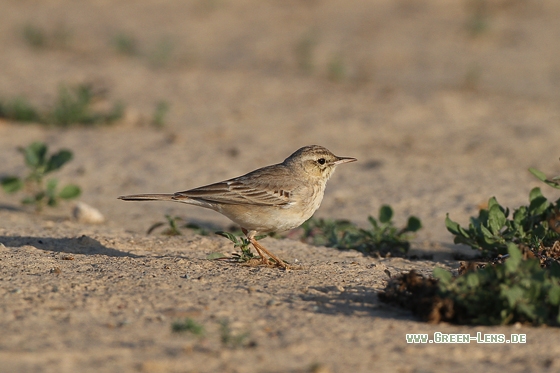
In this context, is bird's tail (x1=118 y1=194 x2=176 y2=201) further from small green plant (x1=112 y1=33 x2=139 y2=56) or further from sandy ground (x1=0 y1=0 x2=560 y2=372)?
small green plant (x1=112 y1=33 x2=139 y2=56)

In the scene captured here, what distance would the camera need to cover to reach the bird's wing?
21.2 feet

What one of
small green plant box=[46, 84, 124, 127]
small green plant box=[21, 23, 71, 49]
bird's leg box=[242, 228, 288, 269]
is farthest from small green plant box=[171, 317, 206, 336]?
small green plant box=[21, 23, 71, 49]

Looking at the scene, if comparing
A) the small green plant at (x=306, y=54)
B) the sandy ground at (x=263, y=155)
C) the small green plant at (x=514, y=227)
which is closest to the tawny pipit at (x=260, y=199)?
the sandy ground at (x=263, y=155)

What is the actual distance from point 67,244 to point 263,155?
4.45 m

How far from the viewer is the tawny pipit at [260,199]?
253 inches

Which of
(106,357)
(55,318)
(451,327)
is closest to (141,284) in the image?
(55,318)

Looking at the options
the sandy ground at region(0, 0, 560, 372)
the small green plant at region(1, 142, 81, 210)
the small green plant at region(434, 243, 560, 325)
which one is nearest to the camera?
the sandy ground at region(0, 0, 560, 372)

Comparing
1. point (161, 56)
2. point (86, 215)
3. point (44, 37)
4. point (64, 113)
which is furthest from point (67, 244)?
point (44, 37)

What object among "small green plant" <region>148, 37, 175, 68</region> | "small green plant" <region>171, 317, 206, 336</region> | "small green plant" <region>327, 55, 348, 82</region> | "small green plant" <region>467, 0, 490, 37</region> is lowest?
"small green plant" <region>171, 317, 206, 336</region>

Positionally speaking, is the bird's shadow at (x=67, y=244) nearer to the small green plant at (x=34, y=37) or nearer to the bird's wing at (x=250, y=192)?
the bird's wing at (x=250, y=192)

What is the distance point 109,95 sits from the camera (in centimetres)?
1352

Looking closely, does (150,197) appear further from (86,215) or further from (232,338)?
(232,338)

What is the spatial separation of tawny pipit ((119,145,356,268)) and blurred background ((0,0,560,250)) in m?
1.88

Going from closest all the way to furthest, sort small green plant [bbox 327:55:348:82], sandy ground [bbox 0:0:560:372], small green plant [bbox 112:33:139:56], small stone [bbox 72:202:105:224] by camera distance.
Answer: sandy ground [bbox 0:0:560:372] < small stone [bbox 72:202:105:224] < small green plant [bbox 327:55:348:82] < small green plant [bbox 112:33:139:56]
